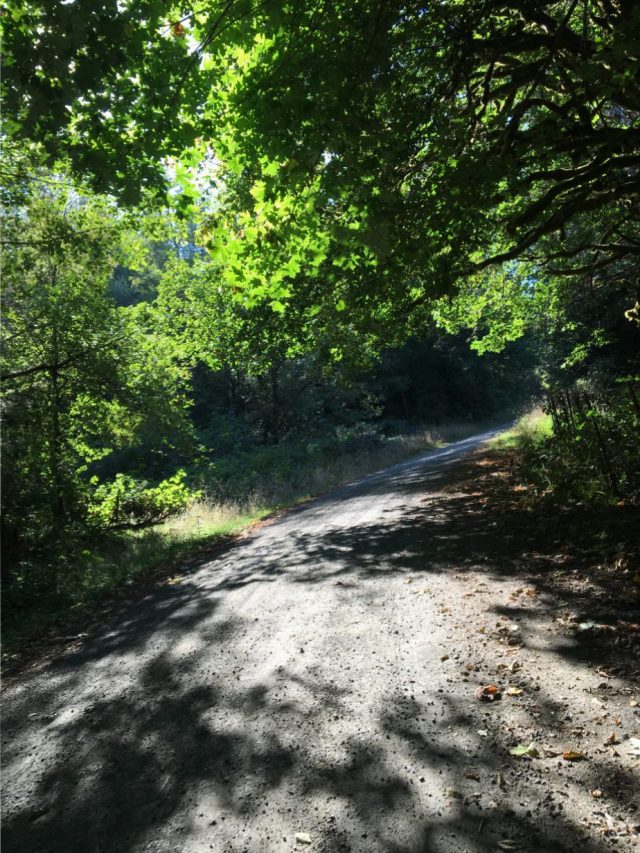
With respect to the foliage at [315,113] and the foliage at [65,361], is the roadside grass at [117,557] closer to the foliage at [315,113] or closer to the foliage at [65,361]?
the foliage at [65,361]

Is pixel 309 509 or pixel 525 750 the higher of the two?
pixel 309 509

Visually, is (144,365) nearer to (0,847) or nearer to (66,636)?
(66,636)

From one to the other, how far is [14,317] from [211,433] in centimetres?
1749

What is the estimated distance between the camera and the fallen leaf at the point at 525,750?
2.87m

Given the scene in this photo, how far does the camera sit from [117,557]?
35.7 feet

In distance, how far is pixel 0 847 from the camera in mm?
2936

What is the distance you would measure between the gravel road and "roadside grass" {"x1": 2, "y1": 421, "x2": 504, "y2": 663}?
7.79ft

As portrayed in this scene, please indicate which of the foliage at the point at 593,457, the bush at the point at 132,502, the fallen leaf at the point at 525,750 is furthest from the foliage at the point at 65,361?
the fallen leaf at the point at 525,750

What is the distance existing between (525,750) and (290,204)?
508 cm

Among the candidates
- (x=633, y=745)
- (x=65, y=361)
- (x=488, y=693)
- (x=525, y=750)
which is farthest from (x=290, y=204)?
(x=65, y=361)

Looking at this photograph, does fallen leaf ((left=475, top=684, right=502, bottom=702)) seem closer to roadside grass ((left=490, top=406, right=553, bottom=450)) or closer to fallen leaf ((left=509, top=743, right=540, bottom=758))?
fallen leaf ((left=509, top=743, right=540, bottom=758))

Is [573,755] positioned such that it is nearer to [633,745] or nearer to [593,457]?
[633,745]

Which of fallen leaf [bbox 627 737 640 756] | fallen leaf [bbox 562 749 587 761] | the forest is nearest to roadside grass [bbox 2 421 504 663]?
the forest

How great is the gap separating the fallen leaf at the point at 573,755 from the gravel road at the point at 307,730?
50mm
